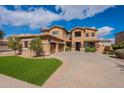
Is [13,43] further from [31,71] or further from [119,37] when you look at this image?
[119,37]

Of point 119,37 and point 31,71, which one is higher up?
point 119,37

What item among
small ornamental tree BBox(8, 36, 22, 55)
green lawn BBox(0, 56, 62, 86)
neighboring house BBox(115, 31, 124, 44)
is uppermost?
neighboring house BBox(115, 31, 124, 44)

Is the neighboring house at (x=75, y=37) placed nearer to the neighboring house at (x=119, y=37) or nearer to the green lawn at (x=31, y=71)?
the neighboring house at (x=119, y=37)

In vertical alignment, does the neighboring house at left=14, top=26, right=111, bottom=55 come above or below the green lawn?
above

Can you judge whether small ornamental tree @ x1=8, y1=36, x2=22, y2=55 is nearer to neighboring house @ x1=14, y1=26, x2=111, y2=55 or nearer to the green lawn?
neighboring house @ x1=14, y1=26, x2=111, y2=55

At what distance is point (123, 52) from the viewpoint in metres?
20.7

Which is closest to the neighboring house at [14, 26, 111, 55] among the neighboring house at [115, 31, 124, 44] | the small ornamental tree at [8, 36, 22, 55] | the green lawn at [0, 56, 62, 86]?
the neighboring house at [115, 31, 124, 44]

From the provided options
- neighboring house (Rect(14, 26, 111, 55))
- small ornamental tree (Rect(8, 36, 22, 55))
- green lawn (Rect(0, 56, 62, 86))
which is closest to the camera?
green lawn (Rect(0, 56, 62, 86))

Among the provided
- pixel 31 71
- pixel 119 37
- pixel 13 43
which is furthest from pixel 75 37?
pixel 31 71

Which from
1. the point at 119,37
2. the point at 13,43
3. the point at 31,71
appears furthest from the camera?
the point at 119,37

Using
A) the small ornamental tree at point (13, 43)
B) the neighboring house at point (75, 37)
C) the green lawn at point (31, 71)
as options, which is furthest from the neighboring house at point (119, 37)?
the green lawn at point (31, 71)
